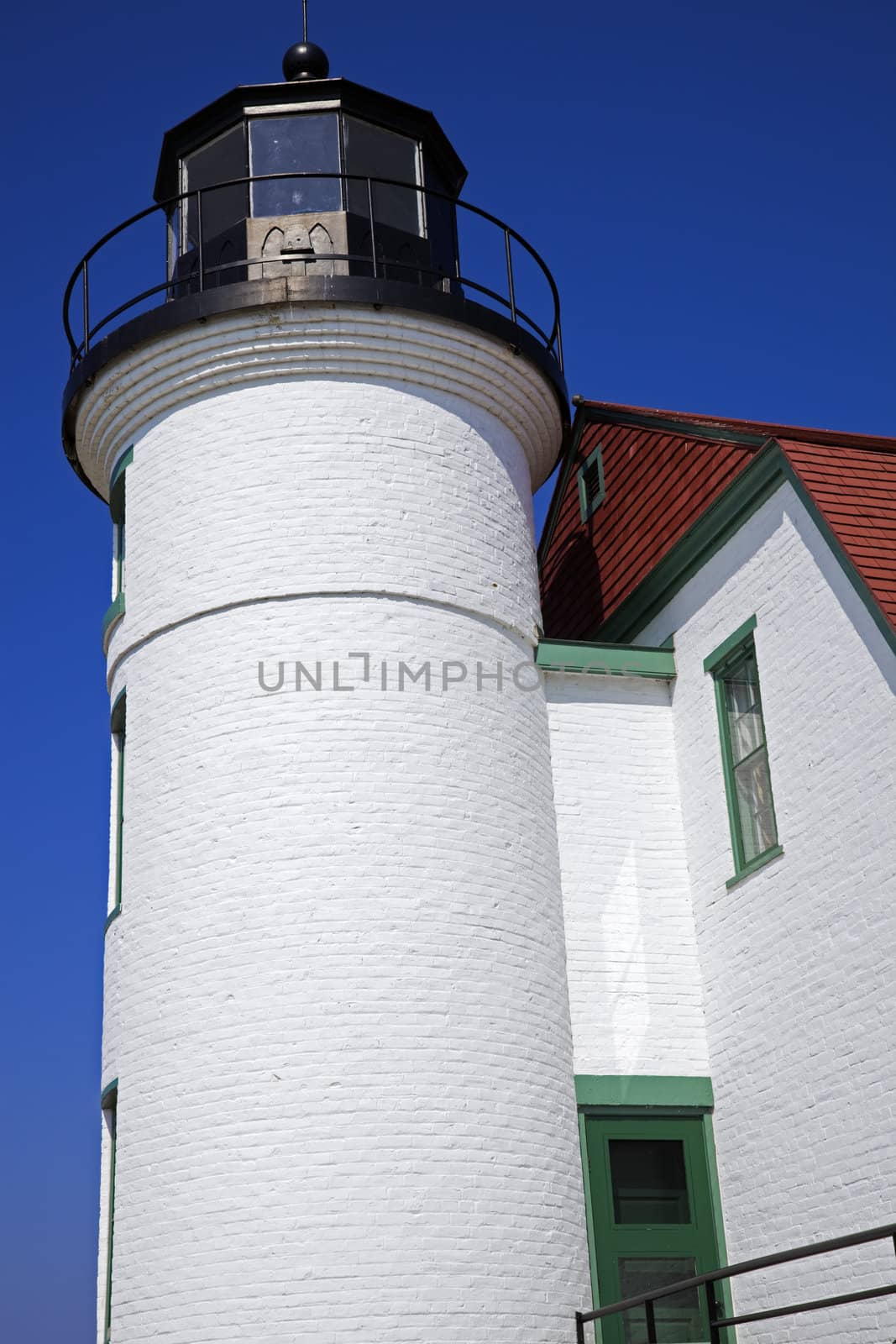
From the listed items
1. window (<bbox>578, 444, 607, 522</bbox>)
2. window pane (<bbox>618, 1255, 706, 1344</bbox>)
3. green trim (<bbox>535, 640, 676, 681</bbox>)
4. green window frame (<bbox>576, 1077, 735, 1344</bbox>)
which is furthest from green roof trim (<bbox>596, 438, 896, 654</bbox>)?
window pane (<bbox>618, 1255, 706, 1344</bbox>)

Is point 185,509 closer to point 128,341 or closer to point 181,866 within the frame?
point 128,341

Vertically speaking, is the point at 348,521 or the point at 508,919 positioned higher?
the point at 348,521

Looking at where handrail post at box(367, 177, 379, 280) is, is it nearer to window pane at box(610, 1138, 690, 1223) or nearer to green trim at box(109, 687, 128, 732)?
green trim at box(109, 687, 128, 732)

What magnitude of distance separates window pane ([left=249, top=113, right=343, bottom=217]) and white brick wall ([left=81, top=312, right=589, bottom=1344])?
6.13ft

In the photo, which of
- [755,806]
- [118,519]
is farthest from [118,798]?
[755,806]

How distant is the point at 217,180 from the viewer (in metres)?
14.8

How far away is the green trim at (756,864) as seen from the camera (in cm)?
1179

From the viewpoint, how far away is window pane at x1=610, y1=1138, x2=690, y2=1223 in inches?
469

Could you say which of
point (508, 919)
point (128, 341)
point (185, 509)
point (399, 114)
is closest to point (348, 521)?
point (185, 509)

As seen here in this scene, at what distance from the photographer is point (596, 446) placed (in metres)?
16.9

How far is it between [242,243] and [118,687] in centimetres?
426

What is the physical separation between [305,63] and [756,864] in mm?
9063

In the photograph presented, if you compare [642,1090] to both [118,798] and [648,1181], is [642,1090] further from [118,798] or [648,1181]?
[118,798]

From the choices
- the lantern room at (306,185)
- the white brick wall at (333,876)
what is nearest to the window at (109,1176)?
the white brick wall at (333,876)
